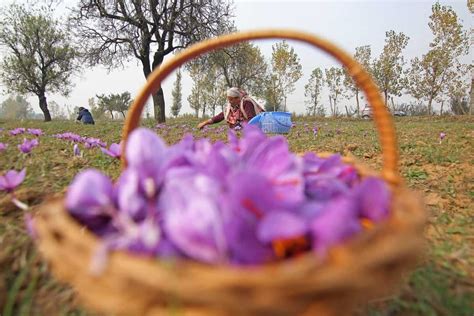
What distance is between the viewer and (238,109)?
662 cm

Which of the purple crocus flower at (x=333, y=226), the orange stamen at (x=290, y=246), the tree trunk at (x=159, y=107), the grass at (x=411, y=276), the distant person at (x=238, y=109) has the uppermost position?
the tree trunk at (x=159, y=107)

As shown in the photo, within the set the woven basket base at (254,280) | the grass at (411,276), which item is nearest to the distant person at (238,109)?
the grass at (411,276)

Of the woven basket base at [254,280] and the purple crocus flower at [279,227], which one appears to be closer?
the woven basket base at [254,280]

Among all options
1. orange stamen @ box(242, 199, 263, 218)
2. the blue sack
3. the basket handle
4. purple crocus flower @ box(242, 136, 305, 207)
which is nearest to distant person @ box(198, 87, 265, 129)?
the blue sack

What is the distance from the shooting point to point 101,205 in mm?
773

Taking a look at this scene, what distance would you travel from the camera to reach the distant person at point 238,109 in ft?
21.0

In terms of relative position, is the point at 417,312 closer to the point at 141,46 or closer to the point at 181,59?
the point at 181,59

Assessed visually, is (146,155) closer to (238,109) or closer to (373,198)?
(373,198)

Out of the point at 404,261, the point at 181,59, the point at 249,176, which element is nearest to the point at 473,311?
the point at 404,261

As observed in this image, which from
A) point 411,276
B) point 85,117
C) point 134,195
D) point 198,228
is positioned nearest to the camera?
point 198,228

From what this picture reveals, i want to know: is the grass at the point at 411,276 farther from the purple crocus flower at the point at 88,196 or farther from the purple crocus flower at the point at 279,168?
the purple crocus flower at the point at 279,168

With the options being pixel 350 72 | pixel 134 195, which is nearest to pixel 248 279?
pixel 134 195

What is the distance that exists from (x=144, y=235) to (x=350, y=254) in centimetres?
38

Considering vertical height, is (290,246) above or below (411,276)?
above
